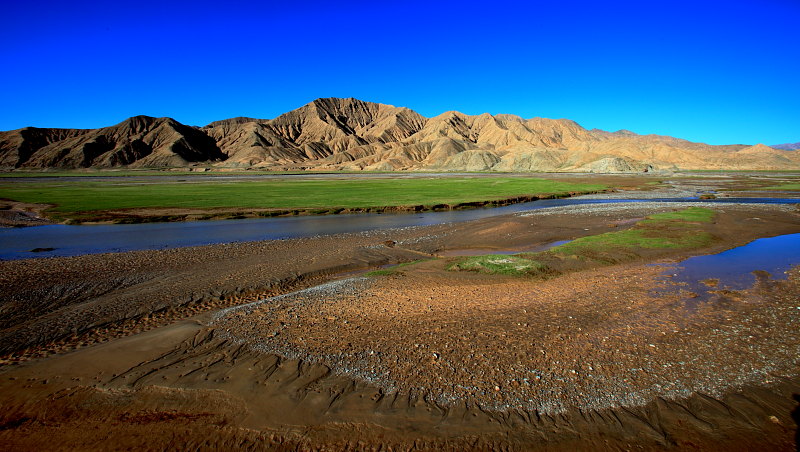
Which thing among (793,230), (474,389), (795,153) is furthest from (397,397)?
(795,153)

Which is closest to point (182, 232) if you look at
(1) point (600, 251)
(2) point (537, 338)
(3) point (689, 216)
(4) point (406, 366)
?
A: (4) point (406, 366)

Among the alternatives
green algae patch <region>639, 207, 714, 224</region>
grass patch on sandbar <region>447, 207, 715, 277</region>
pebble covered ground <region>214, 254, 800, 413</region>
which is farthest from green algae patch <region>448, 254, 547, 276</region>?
green algae patch <region>639, 207, 714, 224</region>

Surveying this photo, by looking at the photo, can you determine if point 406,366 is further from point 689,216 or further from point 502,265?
point 689,216

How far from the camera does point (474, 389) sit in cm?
730

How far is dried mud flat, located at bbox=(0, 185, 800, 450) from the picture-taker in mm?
6418

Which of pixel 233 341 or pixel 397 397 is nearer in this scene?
pixel 397 397

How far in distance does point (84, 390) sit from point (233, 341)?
279 cm

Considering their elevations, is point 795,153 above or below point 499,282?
above

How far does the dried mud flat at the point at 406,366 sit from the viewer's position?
642cm

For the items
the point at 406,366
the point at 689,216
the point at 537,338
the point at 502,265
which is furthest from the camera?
the point at 689,216

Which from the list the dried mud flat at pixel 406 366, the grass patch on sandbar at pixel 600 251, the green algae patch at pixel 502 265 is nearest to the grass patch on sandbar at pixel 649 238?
the grass patch on sandbar at pixel 600 251

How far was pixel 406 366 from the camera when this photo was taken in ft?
26.6

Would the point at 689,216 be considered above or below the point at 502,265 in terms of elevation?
above

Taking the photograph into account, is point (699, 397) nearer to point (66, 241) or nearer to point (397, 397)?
point (397, 397)
